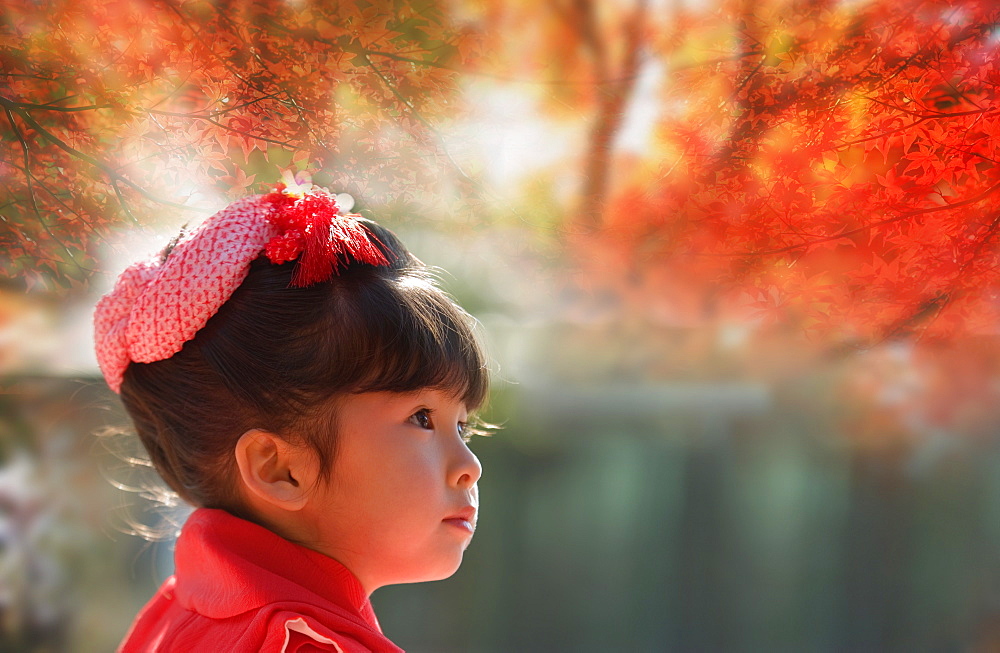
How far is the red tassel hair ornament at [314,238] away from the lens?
31.6 inches

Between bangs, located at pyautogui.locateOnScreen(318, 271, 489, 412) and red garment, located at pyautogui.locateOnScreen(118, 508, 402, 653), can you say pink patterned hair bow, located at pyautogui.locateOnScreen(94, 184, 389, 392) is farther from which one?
red garment, located at pyautogui.locateOnScreen(118, 508, 402, 653)

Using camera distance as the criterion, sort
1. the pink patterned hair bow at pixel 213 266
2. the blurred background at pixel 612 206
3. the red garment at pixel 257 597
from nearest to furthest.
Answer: the red garment at pixel 257 597 → the pink patterned hair bow at pixel 213 266 → the blurred background at pixel 612 206

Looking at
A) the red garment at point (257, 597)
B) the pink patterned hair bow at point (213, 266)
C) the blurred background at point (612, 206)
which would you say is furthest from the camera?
the blurred background at point (612, 206)

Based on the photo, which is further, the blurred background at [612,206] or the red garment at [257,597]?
the blurred background at [612,206]

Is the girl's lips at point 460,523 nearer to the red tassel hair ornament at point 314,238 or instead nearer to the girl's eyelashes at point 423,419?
the girl's eyelashes at point 423,419

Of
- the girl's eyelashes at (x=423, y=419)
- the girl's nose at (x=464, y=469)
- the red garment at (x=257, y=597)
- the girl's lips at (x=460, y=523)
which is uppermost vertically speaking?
the girl's eyelashes at (x=423, y=419)

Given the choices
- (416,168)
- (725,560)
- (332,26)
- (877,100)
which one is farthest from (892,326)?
(725,560)

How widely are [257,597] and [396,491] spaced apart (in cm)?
15

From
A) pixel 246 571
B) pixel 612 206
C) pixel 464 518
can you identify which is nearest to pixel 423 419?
pixel 464 518

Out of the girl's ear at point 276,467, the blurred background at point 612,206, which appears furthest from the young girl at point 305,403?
the blurred background at point 612,206

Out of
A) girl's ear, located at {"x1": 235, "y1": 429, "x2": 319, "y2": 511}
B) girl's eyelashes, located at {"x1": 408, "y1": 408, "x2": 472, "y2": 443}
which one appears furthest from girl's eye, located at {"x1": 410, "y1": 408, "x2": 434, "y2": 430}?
girl's ear, located at {"x1": 235, "y1": 429, "x2": 319, "y2": 511}

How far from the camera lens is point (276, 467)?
82 cm

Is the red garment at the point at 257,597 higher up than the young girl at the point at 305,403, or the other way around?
the young girl at the point at 305,403

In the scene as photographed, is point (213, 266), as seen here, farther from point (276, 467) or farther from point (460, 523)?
point (460, 523)
